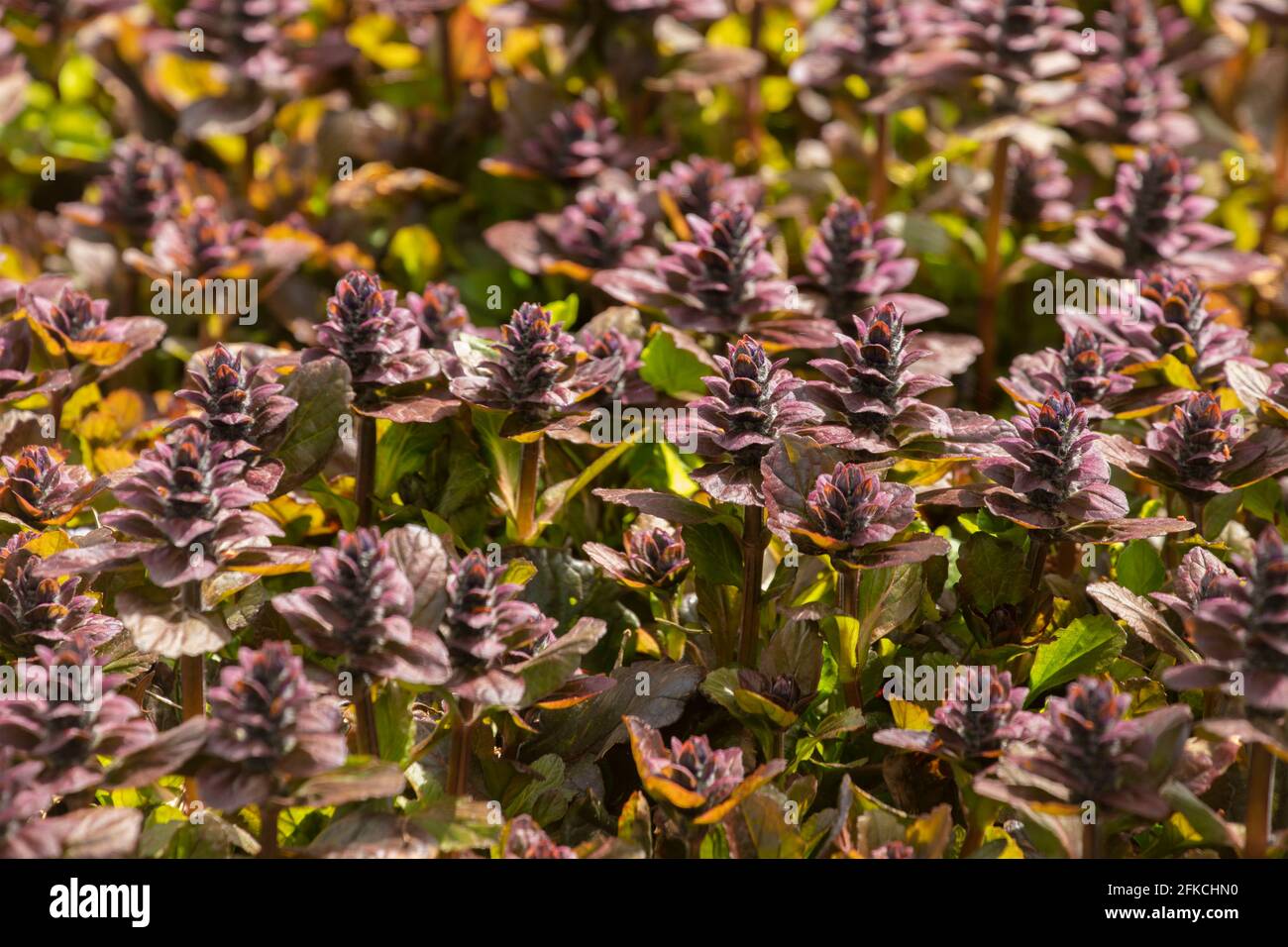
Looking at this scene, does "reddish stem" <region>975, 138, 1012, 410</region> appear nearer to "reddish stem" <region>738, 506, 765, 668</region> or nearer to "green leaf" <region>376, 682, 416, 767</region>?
"reddish stem" <region>738, 506, 765, 668</region>

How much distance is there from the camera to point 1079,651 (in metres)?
2.29

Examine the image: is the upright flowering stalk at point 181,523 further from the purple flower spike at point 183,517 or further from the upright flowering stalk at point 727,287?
the upright flowering stalk at point 727,287

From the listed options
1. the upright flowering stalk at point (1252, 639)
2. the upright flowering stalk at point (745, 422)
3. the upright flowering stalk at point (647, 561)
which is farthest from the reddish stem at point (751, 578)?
the upright flowering stalk at point (1252, 639)

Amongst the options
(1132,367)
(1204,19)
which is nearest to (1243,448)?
(1132,367)

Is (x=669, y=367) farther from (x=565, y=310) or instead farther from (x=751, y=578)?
(x=751, y=578)

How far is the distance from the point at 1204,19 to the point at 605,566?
321 centimetres

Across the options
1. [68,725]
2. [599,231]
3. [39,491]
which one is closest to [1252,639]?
[68,725]

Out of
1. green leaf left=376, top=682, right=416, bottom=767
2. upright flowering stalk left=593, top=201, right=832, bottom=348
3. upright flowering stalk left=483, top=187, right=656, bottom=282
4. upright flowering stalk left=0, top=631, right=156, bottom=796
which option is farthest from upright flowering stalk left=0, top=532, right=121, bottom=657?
upright flowering stalk left=483, top=187, right=656, bottom=282

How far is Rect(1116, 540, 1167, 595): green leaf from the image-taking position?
2490 mm

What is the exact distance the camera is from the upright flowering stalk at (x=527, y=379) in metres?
2.32

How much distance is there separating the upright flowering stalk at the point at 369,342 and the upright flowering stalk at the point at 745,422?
500 millimetres

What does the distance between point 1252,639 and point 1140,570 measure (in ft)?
2.21

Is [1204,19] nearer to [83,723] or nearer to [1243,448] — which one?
[1243,448]
